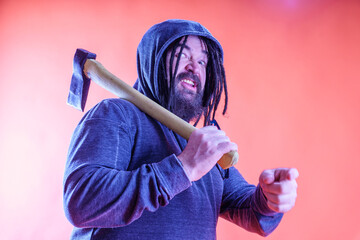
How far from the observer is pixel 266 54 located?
6.13ft

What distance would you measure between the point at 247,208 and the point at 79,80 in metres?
0.63

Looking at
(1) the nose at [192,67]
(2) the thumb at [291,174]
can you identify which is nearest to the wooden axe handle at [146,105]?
(2) the thumb at [291,174]

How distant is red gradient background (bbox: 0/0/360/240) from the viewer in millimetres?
1648

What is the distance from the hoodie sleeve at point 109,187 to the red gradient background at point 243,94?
119 cm

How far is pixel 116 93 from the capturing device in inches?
35.3

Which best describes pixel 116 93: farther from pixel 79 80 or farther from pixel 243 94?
pixel 243 94

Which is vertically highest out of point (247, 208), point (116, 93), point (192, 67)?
point (192, 67)

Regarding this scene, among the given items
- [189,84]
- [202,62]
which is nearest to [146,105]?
[189,84]

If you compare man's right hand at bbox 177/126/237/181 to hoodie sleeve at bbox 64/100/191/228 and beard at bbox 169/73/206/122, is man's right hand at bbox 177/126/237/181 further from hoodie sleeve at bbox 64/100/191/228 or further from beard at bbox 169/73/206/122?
beard at bbox 169/73/206/122

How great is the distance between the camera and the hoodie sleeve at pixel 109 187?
0.58 meters

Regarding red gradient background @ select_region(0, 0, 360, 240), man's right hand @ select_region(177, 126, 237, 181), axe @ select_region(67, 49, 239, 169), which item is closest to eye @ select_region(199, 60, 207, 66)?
axe @ select_region(67, 49, 239, 169)

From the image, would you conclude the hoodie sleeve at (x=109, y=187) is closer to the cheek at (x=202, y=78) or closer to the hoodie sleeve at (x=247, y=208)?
the hoodie sleeve at (x=247, y=208)
